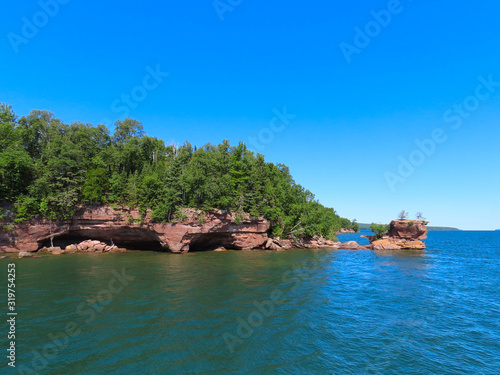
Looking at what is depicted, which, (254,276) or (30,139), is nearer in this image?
(254,276)

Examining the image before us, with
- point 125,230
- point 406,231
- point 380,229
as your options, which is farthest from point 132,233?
point 380,229

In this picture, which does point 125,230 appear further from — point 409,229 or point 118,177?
point 409,229

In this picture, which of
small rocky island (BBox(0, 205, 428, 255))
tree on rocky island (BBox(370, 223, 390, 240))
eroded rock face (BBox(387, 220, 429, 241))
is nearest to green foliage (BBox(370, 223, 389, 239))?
tree on rocky island (BBox(370, 223, 390, 240))

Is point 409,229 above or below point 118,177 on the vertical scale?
below

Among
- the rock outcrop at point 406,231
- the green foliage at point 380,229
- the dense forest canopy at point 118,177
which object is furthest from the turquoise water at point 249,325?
the green foliage at point 380,229

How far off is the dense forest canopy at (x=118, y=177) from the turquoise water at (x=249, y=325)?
63.7 feet

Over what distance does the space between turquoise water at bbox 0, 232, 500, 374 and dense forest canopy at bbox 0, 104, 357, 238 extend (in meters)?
19.4

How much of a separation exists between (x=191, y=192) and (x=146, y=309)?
31.6m

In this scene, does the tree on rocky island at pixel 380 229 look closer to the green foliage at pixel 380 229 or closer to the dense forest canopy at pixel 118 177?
the green foliage at pixel 380 229

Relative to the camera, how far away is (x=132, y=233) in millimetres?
43438

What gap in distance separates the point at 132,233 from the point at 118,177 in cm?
1136

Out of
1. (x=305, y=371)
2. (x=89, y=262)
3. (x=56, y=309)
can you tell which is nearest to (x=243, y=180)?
(x=89, y=262)

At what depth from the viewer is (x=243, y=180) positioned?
50.5 m

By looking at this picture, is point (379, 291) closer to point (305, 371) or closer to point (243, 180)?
point (305, 371)
